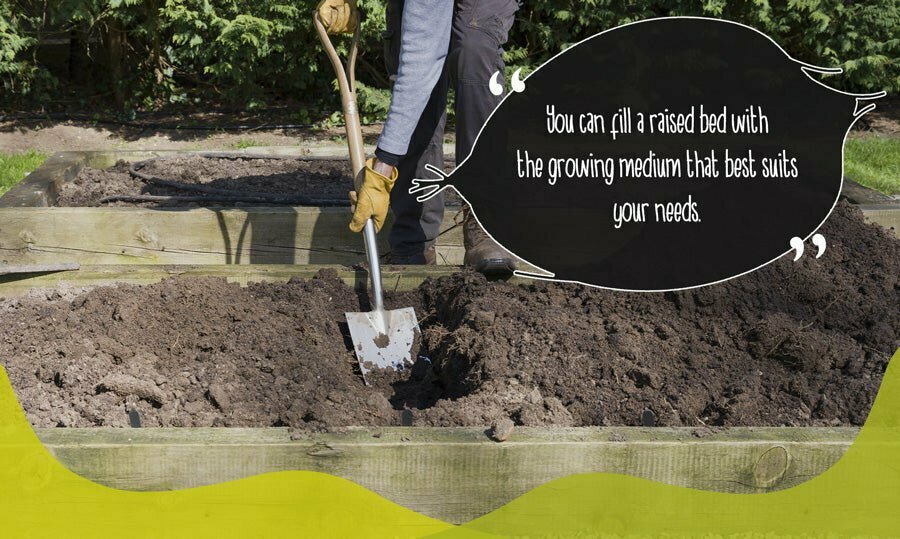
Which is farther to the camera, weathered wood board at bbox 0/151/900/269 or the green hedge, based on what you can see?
the green hedge

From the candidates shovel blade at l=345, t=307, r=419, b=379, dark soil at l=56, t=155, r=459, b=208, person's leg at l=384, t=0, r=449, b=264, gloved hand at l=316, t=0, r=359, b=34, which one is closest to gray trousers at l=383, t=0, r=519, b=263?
person's leg at l=384, t=0, r=449, b=264

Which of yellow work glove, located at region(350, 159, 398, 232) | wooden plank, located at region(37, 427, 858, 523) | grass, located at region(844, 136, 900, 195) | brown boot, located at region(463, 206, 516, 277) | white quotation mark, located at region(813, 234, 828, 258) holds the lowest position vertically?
wooden plank, located at region(37, 427, 858, 523)

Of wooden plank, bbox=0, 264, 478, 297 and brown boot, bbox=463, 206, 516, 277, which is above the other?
brown boot, bbox=463, 206, 516, 277

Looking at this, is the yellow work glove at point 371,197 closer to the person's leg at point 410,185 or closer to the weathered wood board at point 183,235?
the person's leg at point 410,185

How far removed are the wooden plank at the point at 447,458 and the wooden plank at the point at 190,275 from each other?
3.15 feet

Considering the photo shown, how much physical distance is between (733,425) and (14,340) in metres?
1.96

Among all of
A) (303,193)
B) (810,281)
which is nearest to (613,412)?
(810,281)

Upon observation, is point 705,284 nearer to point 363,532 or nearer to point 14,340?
point 363,532

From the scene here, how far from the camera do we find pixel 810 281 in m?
2.75

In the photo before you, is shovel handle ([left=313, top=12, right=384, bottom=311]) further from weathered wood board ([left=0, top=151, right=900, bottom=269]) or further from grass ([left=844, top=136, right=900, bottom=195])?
grass ([left=844, top=136, right=900, bottom=195])

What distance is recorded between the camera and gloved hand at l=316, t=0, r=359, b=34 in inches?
119

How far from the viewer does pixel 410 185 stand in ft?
11.5

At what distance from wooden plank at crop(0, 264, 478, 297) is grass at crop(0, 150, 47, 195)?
2.94 metres

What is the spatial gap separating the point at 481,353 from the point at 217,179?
275 cm
